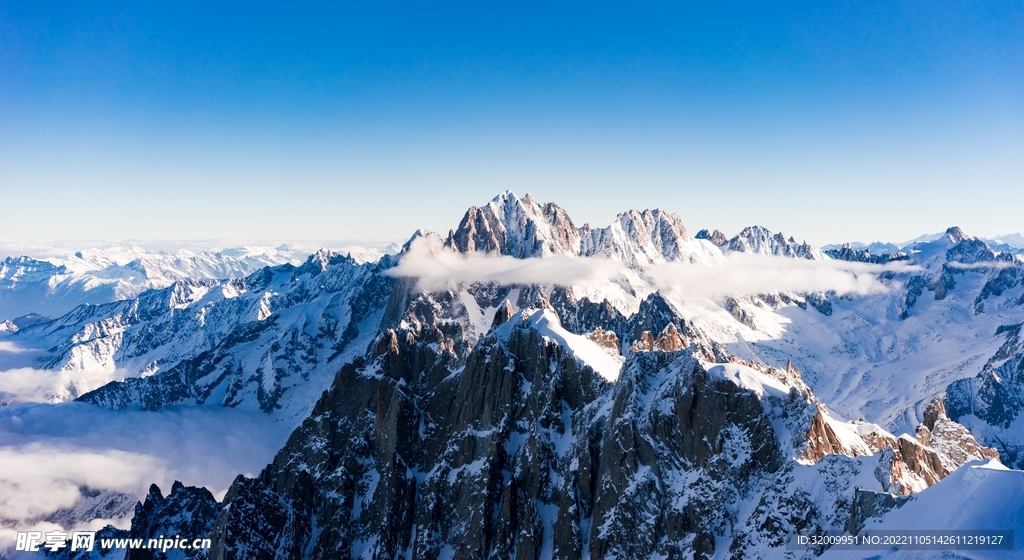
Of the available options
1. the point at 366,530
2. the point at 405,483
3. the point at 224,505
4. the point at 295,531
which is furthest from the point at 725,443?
the point at 224,505

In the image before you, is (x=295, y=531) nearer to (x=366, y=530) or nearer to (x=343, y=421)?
(x=366, y=530)

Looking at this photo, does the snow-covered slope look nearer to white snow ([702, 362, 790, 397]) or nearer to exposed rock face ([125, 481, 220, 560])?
white snow ([702, 362, 790, 397])

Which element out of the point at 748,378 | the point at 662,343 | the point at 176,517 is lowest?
the point at 176,517

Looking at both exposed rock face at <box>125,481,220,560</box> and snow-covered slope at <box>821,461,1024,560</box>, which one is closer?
snow-covered slope at <box>821,461,1024,560</box>

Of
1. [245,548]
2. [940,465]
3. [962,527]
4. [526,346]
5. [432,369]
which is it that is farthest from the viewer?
[432,369]

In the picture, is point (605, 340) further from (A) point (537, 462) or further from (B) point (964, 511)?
(B) point (964, 511)

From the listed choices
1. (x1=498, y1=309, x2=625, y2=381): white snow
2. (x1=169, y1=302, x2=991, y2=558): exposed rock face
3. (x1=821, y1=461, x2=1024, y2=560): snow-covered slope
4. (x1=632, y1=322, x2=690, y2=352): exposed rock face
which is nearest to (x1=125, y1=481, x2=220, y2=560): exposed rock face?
(x1=169, y1=302, x2=991, y2=558): exposed rock face

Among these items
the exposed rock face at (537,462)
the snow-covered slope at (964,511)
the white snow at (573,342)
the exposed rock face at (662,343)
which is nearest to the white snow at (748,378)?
the exposed rock face at (537,462)

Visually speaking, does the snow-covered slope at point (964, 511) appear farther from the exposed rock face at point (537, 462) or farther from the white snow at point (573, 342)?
the white snow at point (573, 342)

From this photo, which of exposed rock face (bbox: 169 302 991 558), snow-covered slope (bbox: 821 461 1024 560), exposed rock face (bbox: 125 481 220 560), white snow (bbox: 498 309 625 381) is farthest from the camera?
exposed rock face (bbox: 125 481 220 560)

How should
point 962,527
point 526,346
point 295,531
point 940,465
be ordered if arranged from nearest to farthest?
point 962,527, point 940,465, point 295,531, point 526,346

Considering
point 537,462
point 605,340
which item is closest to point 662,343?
point 605,340
